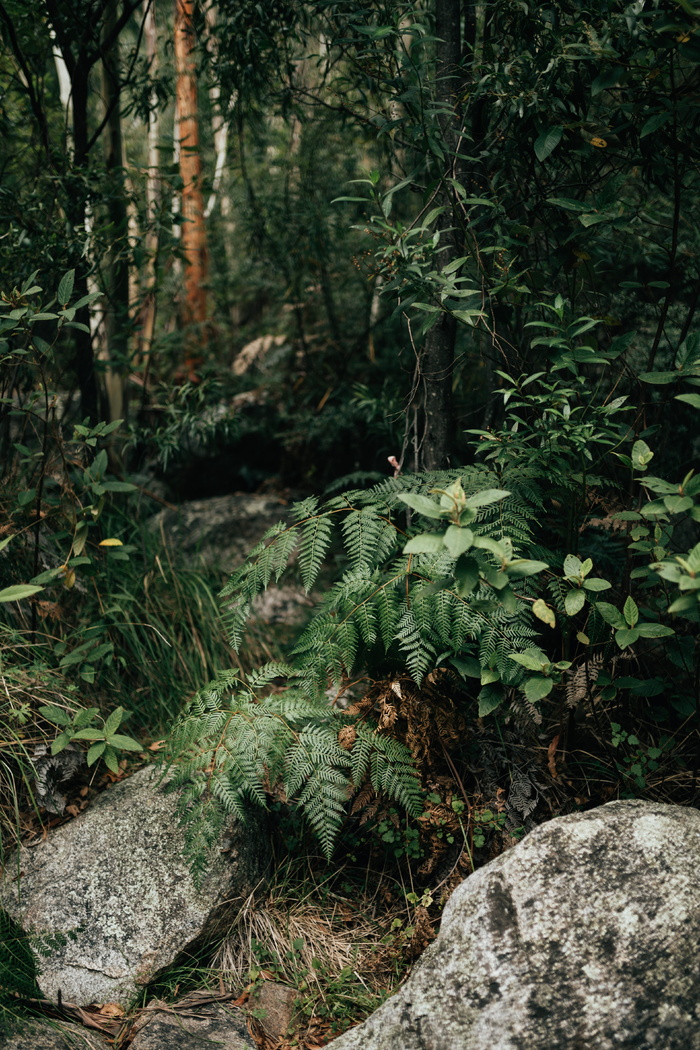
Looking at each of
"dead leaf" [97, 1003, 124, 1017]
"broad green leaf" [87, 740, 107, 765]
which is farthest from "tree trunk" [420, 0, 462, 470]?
"dead leaf" [97, 1003, 124, 1017]

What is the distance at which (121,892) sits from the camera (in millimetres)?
2314

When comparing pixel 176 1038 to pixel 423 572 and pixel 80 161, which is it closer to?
pixel 423 572

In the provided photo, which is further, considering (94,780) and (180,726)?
(94,780)

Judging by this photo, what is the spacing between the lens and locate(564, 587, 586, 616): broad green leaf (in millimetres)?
1832

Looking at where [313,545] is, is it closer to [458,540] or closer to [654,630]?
[458,540]

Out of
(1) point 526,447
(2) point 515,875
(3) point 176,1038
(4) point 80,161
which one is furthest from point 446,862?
(4) point 80,161

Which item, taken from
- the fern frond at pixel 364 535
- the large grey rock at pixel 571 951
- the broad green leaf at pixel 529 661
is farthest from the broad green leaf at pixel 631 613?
the fern frond at pixel 364 535

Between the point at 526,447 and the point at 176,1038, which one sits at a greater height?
the point at 526,447

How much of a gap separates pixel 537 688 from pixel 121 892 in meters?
1.48

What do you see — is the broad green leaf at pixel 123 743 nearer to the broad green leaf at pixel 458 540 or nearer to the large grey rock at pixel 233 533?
the broad green leaf at pixel 458 540

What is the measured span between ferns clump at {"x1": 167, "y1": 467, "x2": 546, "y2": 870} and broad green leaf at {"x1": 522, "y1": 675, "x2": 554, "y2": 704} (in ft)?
0.48

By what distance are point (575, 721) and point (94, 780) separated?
5.64 ft

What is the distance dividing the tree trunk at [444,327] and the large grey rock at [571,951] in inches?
60.6

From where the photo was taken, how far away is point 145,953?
221 centimetres
